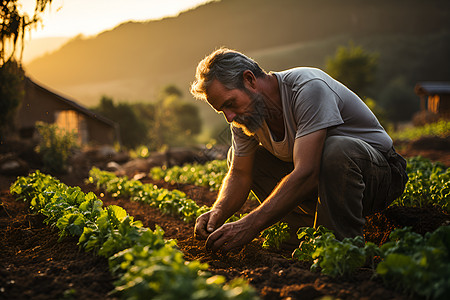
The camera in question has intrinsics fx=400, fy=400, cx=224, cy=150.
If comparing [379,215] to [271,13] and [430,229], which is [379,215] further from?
[271,13]

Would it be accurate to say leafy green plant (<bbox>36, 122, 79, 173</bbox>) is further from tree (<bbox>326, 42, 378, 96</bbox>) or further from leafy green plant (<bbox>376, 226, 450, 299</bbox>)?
tree (<bbox>326, 42, 378, 96</bbox>)

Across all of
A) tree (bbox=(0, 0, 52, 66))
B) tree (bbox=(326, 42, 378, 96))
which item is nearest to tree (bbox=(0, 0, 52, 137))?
tree (bbox=(0, 0, 52, 66))

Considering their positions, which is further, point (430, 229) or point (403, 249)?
point (430, 229)

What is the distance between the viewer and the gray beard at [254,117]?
313cm

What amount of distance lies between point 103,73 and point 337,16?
78.5 metres

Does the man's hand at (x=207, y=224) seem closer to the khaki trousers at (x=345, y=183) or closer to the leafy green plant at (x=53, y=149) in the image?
the khaki trousers at (x=345, y=183)

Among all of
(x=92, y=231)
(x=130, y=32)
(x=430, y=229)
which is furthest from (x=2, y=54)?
(x=130, y=32)

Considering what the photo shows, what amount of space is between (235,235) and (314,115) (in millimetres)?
1011

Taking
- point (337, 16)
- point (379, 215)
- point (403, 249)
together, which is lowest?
point (379, 215)

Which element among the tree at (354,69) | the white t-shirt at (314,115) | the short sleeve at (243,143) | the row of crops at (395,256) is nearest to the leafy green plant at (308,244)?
the row of crops at (395,256)

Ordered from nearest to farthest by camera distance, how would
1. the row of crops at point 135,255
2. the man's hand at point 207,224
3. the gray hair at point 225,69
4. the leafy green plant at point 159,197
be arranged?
the row of crops at point 135,255 < the gray hair at point 225,69 < the man's hand at point 207,224 < the leafy green plant at point 159,197

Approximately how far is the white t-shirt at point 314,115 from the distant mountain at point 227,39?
3419 inches

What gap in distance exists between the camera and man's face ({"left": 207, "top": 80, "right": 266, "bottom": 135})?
3.09m

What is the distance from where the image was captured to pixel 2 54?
24.4 ft
